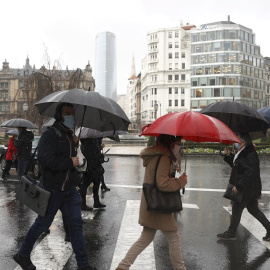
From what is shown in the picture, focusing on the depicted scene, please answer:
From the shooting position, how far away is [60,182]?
13.5ft

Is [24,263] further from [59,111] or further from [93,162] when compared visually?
[93,162]

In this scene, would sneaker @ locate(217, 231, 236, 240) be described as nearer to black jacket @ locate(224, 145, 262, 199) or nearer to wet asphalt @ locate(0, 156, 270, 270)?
wet asphalt @ locate(0, 156, 270, 270)

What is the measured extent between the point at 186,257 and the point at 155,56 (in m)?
103

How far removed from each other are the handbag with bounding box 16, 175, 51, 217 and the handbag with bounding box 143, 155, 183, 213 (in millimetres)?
1107

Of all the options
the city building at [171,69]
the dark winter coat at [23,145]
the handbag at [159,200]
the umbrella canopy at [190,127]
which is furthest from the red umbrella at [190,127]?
the city building at [171,69]

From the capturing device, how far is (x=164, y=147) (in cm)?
388

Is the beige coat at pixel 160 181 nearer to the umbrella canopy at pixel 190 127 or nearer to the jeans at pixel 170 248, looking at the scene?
the jeans at pixel 170 248

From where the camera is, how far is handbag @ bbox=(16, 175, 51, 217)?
13.2 ft

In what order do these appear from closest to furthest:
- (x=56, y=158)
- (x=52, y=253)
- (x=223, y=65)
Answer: (x=56, y=158) → (x=52, y=253) → (x=223, y=65)

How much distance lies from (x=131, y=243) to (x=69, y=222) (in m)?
1.51

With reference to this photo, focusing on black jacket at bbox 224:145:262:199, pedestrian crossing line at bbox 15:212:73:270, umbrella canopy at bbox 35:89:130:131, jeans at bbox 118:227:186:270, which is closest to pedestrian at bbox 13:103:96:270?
pedestrian crossing line at bbox 15:212:73:270

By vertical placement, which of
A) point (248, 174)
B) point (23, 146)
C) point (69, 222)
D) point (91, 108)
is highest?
point (91, 108)

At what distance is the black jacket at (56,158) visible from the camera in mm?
4031

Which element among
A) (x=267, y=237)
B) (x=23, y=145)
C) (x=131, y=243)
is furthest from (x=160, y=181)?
(x=23, y=145)
